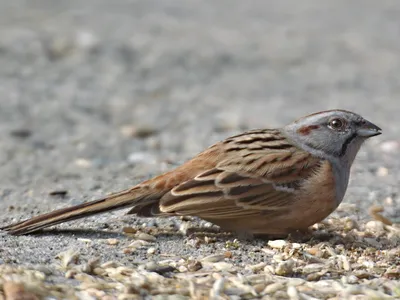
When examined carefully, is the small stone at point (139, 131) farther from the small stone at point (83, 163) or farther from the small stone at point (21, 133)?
→ the small stone at point (83, 163)

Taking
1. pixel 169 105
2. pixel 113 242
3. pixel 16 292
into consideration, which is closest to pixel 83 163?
pixel 169 105

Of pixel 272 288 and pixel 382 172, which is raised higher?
pixel 382 172

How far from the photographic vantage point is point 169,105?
11953 millimetres

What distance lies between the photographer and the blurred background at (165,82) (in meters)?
9.27

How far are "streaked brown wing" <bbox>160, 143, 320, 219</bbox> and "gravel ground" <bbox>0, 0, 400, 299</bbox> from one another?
0.24m

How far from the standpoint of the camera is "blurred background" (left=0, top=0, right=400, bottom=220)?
9.27 metres

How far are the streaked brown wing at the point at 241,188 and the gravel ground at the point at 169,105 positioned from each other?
239mm

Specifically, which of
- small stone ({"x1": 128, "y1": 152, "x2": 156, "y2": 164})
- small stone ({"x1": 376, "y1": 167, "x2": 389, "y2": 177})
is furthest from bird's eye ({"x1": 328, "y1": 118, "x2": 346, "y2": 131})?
small stone ({"x1": 128, "y1": 152, "x2": 156, "y2": 164})

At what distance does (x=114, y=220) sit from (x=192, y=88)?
6.27m

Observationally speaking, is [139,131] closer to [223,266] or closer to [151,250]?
[151,250]

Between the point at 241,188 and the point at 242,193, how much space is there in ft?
0.13

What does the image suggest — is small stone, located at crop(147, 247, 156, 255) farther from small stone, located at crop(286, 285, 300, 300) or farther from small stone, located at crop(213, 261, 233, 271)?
small stone, located at crop(286, 285, 300, 300)

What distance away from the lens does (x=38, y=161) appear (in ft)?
31.3

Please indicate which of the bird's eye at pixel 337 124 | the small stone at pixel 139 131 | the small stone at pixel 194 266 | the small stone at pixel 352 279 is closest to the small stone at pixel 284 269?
the small stone at pixel 352 279
